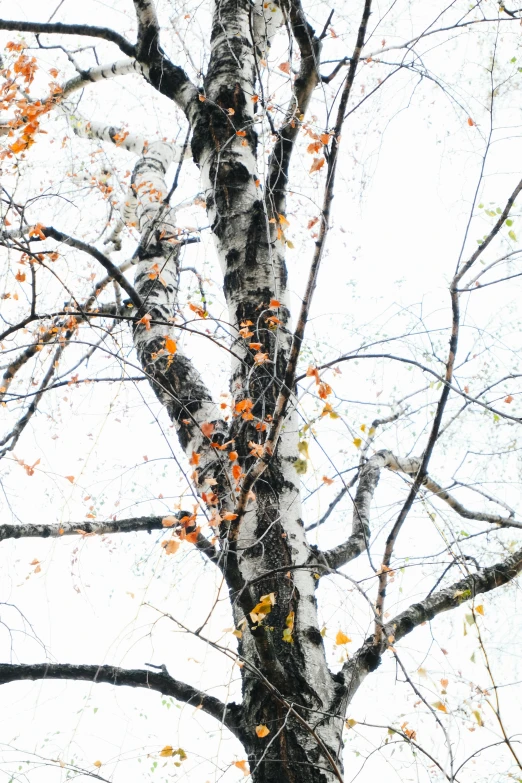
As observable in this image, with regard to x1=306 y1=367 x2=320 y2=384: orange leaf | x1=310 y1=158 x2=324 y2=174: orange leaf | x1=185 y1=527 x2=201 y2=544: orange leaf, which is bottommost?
x1=185 y1=527 x2=201 y2=544: orange leaf

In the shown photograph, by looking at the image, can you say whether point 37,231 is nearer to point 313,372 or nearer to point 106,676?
point 313,372

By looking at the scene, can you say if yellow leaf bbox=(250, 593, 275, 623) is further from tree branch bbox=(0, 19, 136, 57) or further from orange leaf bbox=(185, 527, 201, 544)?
tree branch bbox=(0, 19, 136, 57)

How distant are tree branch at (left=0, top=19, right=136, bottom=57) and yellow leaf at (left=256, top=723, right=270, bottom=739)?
264 cm

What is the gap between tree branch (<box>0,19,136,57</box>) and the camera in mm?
2787

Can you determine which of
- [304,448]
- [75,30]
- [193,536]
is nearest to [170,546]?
[193,536]

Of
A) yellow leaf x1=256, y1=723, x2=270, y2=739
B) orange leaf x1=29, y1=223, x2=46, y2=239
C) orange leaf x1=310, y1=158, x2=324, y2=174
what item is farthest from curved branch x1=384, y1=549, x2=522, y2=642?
orange leaf x1=29, y1=223, x2=46, y2=239

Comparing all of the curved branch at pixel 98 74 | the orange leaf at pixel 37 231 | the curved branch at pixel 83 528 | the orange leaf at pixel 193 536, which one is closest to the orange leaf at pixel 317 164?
the orange leaf at pixel 37 231

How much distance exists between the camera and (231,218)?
218cm

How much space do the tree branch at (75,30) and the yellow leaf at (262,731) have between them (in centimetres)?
264

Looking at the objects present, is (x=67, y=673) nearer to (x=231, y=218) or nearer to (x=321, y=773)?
(x=321, y=773)

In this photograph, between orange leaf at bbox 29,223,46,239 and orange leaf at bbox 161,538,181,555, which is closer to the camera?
orange leaf at bbox 161,538,181,555

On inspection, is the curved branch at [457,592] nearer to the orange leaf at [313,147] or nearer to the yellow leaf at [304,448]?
the yellow leaf at [304,448]

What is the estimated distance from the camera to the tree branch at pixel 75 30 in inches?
110

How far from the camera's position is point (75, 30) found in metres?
2.79
